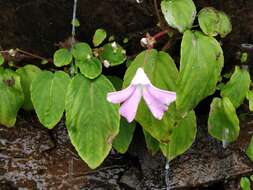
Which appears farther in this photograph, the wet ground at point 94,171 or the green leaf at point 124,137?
the wet ground at point 94,171

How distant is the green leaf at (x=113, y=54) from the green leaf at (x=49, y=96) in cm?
18

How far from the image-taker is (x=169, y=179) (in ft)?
8.71

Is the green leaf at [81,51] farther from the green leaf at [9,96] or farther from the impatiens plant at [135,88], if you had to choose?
the green leaf at [9,96]

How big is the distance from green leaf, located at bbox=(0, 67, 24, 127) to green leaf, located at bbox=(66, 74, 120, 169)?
0.25m

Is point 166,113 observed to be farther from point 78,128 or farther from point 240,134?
point 240,134

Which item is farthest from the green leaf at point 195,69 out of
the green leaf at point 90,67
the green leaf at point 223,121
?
the green leaf at point 90,67

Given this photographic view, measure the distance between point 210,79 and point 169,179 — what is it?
0.65m

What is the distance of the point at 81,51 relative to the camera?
2.34 m

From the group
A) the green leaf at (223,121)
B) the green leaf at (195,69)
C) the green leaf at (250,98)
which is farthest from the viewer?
the green leaf at (250,98)

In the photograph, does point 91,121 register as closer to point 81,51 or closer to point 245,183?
point 81,51

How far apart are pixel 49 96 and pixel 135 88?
1.57 feet

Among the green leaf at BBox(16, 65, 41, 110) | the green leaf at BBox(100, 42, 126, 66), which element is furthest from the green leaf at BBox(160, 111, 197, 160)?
the green leaf at BBox(16, 65, 41, 110)

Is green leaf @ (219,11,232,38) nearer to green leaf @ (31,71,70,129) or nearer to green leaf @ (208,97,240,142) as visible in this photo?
green leaf @ (208,97,240,142)

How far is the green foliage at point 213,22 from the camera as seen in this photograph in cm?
224
